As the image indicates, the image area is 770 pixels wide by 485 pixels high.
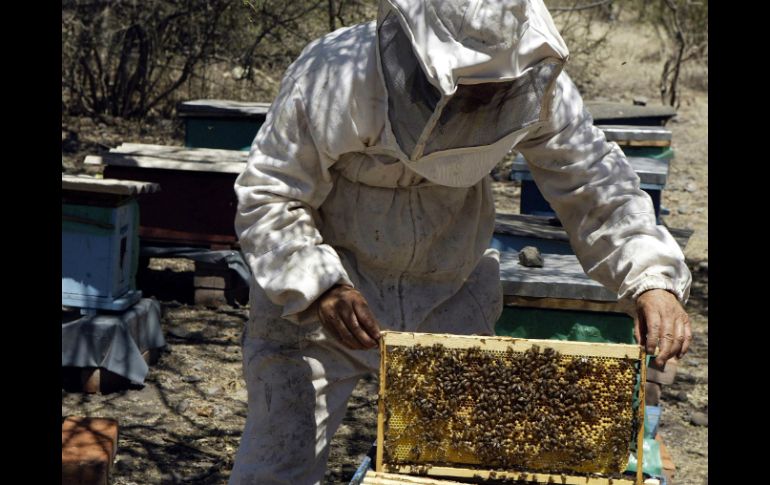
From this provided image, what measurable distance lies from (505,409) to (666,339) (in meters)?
0.41

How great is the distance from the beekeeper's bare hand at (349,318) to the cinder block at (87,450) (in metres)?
1.82

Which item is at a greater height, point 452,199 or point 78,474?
point 452,199

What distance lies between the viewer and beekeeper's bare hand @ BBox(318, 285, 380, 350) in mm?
2326

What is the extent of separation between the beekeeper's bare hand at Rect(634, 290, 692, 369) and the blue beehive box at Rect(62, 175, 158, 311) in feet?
10.9

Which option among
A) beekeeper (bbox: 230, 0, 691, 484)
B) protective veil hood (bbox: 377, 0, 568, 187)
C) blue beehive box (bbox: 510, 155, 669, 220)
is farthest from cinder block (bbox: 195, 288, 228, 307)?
protective veil hood (bbox: 377, 0, 568, 187)

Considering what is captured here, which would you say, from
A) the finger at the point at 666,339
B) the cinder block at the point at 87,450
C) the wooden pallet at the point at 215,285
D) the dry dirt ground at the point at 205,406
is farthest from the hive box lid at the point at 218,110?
the finger at the point at 666,339

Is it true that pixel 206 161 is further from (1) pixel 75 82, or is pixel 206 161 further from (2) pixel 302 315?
(1) pixel 75 82

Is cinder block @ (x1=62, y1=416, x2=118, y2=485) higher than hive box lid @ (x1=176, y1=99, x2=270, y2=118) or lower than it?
lower

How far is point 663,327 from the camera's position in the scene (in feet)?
7.78

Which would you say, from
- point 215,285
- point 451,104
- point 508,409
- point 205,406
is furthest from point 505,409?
point 215,285

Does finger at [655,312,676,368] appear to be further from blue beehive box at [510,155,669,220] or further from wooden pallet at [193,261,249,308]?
wooden pallet at [193,261,249,308]

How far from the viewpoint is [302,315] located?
8.10 ft
